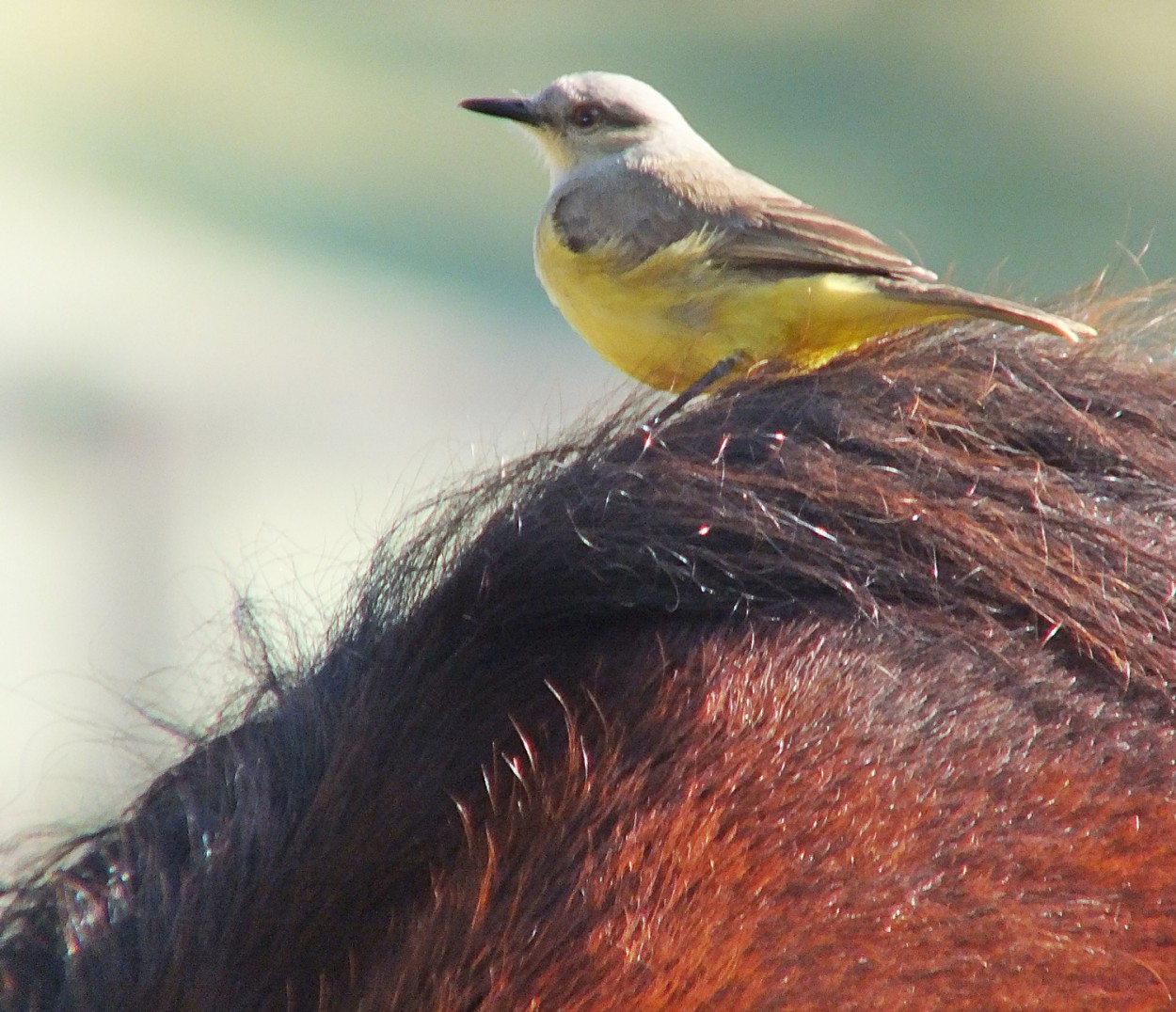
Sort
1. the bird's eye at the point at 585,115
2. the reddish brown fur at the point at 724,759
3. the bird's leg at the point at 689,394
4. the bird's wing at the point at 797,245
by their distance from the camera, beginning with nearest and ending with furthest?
the reddish brown fur at the point at 724,759 → the bird's leg at the point at 689,394 → the bird's wing at the point at 797,245 → the bird's eye at the point at 585,115

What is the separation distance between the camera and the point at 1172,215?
7.29 meters

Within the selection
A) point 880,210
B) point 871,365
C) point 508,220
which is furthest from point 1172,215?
point 871,365

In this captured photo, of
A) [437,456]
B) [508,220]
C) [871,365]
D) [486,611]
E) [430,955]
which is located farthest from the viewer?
[508,220]

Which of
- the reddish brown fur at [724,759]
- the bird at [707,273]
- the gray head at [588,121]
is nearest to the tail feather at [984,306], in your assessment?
the bird at [707,273]

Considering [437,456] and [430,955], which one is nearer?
[430,955]

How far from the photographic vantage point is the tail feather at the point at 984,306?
39.9 inches

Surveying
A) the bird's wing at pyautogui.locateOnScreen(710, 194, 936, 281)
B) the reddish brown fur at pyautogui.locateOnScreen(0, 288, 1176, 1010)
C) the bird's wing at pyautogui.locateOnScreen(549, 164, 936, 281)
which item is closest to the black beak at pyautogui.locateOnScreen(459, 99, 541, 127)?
the bird's wing at pyautogui.locateOnScreen(549, 164, 936, 281)

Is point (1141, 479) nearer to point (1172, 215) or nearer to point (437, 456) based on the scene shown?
point (437, 456)

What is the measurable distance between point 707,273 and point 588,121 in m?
0.71

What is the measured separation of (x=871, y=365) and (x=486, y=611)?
31cm

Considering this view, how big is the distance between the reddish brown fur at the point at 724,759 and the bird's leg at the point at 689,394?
0.12 ft

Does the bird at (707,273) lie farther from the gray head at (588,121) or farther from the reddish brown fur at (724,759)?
the reddish brown fur at (724,759)

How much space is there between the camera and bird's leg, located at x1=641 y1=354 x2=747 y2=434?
916mm

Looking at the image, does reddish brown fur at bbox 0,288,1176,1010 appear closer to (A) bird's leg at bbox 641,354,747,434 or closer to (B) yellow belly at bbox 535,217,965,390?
(A) bird's leg at bbox 641,354,747,434
